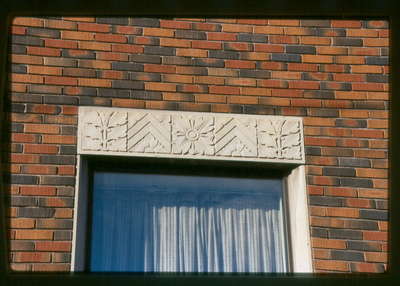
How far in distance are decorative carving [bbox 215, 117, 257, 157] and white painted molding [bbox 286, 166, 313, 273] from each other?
0.33 meters

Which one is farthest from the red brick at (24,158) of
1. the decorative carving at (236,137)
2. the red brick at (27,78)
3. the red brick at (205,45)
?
the red brick at (205,45)

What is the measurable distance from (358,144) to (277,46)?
0.85 metres

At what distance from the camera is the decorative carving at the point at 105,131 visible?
385 centimetres

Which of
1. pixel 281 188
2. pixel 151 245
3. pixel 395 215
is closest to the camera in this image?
pixel 395 215

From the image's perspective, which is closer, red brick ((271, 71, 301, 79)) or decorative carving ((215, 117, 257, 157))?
decorative carving ((215, 117, 257, 157))

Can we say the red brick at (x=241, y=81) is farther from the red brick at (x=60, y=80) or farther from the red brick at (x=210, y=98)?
the red brick at (x=60, y=80)

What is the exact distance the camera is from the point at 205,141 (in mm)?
3926

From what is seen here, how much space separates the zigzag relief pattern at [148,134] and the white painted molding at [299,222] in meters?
0.84

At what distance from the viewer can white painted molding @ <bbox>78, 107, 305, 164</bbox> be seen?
3865 mm

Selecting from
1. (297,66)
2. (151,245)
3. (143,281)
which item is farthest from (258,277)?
(297,66)

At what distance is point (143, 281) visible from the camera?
1.23 m

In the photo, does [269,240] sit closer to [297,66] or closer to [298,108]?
[298,108]

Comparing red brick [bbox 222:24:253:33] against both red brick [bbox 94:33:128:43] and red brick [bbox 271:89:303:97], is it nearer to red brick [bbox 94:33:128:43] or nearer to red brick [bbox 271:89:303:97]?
red brick [bbox 271:89:303:97]

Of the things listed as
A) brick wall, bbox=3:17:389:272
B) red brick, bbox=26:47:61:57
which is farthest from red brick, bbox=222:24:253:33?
red brick, bbox=26:47:61:57
